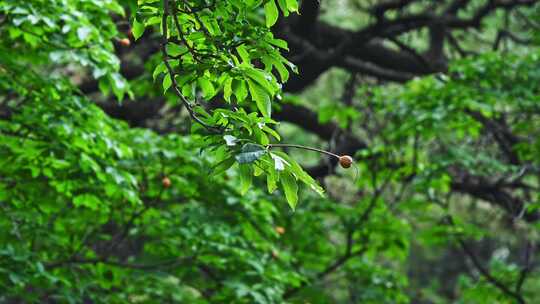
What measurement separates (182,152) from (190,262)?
83 centimetres

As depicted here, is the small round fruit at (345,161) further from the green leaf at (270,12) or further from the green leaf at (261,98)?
the green leaf at (270,12)

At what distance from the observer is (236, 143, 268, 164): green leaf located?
1486 mm

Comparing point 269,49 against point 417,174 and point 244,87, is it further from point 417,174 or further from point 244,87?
point 417,174

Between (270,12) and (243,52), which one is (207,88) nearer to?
(243,52)

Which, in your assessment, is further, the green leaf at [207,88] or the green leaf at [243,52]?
the green leaf at [207,88]

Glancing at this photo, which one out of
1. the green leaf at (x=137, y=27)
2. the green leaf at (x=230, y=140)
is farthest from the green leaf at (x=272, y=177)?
the green leaf at (x=137, y=27)

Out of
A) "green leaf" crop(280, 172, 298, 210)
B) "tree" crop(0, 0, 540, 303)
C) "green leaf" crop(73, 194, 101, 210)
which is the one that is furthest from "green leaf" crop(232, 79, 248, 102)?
"green leaf" crop(73, 194, 101, 210)

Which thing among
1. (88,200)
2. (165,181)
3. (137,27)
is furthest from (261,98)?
(165,181)

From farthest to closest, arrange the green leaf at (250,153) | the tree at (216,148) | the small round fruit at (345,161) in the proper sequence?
the tree at (216,148)
the small round fruit at (345,161)
the green leaf at (250,153)

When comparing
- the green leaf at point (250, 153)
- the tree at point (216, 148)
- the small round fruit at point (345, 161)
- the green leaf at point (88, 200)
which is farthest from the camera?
the green leaf at point (88, 200)

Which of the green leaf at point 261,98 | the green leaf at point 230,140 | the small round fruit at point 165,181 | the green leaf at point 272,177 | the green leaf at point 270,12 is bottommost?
the green leaf at point 272,177

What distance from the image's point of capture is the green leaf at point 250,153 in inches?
58.5

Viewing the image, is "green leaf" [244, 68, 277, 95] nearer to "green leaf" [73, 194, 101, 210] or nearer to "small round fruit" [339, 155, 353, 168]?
"small round fruit" [339, 155, 353, 168]

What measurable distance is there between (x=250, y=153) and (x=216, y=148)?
0.16 metres
